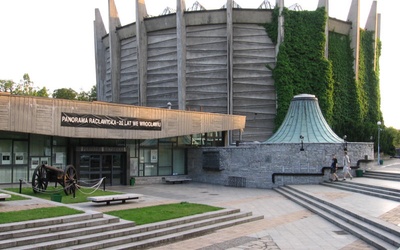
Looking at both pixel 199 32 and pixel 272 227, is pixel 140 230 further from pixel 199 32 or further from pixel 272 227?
pixel 199 32

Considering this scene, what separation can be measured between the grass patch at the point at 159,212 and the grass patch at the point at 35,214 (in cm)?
163

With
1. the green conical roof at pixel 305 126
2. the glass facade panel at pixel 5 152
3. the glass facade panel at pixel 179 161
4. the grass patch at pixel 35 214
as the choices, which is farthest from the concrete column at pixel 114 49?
the grass patch at pixel 35 214

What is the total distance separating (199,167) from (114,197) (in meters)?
16.4

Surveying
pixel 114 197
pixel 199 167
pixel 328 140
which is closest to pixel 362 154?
pixel 328 140

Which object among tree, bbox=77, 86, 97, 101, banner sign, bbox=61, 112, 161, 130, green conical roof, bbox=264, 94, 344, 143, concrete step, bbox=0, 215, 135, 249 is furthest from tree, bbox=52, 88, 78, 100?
concrete step, bbox=0, 215, 135, 249

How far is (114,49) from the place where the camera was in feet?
162

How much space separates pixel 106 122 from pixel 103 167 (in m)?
3.57

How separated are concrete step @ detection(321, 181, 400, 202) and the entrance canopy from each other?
32.6ft

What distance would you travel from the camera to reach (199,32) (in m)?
43.8

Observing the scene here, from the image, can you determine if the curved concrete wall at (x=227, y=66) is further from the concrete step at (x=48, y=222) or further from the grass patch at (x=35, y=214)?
the concrete step at (x=48, y=222)

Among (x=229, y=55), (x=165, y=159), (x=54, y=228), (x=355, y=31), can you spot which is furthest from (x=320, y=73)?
(x=54, y=228)

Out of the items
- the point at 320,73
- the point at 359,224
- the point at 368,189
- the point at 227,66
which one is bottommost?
the point at 359,224

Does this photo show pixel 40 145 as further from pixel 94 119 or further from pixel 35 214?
pixel 35 214

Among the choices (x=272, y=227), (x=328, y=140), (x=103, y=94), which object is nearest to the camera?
(x=272, y=227)
